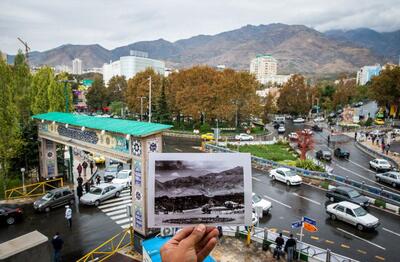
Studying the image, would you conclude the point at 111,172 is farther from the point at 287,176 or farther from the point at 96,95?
the point at 96,95

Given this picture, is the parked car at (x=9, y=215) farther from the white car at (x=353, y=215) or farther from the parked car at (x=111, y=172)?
the white car at (x=353, y=215)

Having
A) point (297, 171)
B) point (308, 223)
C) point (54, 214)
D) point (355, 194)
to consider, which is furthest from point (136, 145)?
point (297, 171)

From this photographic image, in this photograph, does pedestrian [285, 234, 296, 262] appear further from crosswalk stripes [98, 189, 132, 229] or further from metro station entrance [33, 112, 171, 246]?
crosswalk stripes [98, 189, 132, 229]

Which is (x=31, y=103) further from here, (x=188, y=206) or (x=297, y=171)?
(x=188, y=206)

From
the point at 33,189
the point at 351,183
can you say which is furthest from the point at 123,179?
the point at 351,183

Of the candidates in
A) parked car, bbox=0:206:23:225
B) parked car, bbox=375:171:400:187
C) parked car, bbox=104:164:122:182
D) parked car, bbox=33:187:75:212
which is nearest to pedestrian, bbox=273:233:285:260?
parked car, bbox=33:187:75:212

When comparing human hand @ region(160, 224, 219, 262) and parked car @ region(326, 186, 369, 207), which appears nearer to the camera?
human hand @ region(160, 224, 219, 262)
